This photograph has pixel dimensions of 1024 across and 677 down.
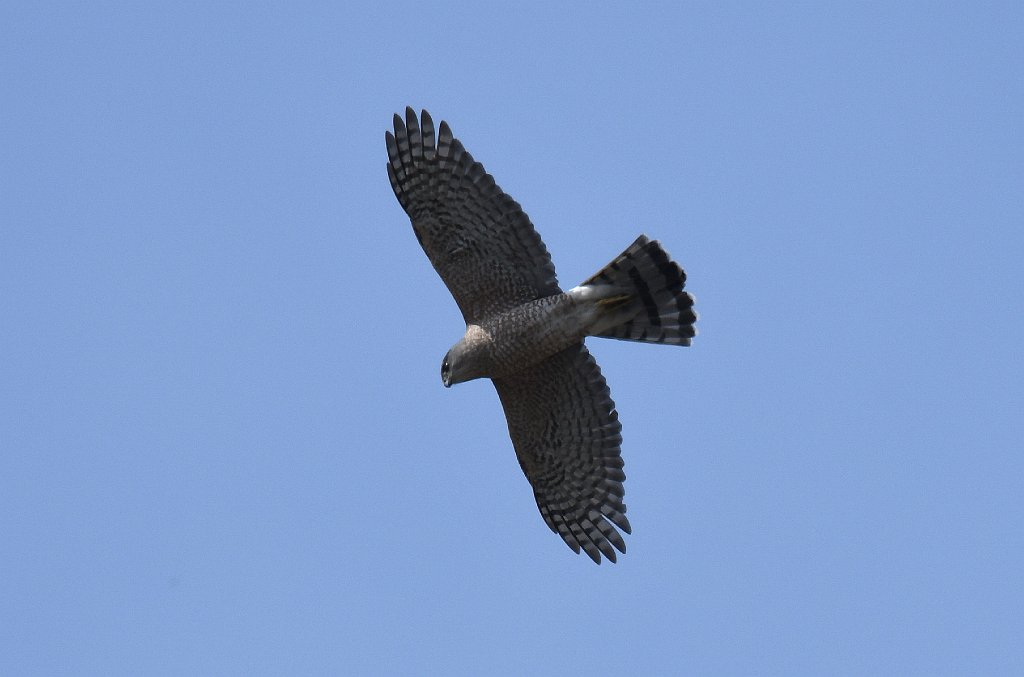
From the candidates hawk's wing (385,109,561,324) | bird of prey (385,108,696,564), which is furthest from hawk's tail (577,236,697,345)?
hawk's wing (385,109,561,324)

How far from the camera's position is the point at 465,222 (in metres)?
13.6

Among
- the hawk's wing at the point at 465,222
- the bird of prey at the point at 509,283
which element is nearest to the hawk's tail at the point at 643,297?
the bird of prey at the point at 509,283

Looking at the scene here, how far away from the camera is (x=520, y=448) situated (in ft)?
48.6

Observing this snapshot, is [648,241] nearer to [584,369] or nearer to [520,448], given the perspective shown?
[584,369]

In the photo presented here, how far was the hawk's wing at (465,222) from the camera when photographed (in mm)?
13562

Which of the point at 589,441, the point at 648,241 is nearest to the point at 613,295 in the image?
the point at 648,241

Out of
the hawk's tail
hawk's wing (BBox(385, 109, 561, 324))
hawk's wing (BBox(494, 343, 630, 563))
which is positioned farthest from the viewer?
hawk's wing (BBox(494, 343, 630, 563))

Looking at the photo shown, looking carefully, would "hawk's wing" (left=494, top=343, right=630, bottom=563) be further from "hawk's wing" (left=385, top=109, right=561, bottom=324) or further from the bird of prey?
"hawk's wing" (left=385, top=109, right=561, bottom=324)

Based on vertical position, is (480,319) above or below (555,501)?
above

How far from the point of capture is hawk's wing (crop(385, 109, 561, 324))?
13.6 m

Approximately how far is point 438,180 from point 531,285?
121 cm

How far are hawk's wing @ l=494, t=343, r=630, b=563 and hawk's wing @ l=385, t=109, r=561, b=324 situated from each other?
32.5 inches

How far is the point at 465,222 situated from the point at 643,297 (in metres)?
1.69

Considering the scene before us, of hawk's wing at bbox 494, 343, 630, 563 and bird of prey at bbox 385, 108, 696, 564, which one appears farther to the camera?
hawk's wing at bbox 494, 343, 630, 563
